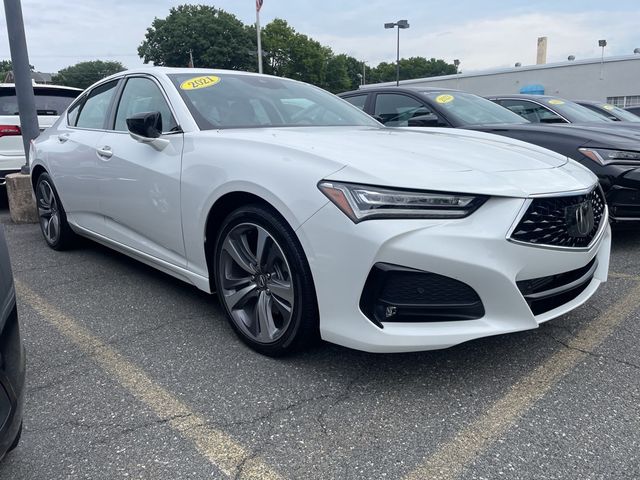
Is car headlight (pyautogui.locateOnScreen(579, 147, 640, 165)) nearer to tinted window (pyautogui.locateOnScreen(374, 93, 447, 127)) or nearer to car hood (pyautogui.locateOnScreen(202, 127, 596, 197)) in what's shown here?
tinted window (pyautogui.locateOnScreen(374, 93, 447, 127))

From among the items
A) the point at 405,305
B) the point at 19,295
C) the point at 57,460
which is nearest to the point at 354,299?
the point at 405,305

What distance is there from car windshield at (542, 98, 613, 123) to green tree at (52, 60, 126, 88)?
276 feet

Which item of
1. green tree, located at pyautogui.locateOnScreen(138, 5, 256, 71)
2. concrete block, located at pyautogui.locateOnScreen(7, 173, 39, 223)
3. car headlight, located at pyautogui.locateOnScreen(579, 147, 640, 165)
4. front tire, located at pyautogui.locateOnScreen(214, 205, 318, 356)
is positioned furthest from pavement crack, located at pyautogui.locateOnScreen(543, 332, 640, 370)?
green tree, located at pyautogui.locateOnScreen(138, 5, 256, 71)

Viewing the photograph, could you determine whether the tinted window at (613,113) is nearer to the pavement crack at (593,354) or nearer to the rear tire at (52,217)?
the pavement crack at (593,354)

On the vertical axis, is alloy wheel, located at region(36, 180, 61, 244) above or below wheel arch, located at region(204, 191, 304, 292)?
below

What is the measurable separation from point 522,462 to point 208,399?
4.16 feet

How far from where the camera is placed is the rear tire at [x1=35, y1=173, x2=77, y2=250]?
4.50 meters

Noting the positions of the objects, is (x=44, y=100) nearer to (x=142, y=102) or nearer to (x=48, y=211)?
(x=48, y=211)

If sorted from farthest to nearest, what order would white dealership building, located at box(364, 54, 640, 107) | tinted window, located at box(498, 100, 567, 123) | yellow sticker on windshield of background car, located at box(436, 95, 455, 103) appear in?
white dealership building, located at box(364, 54, 640, 107) → tinted window, located at box(498, 100, 567, 123) → yellow sticker on windshield of background car, located at box(436, 95, 455, 103)

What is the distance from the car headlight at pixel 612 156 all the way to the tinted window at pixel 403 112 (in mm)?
1446

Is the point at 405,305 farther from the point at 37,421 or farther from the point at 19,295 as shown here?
the point at 19,295

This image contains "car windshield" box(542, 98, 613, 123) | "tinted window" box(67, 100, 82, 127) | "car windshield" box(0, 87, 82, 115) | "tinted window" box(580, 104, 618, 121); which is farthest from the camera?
"tinted window" box(580, 104, 618, 121)

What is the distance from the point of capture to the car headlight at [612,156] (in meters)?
4.20

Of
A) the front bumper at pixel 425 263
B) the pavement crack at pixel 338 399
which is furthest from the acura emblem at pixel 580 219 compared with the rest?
the pavement crack at pixel 338 399
